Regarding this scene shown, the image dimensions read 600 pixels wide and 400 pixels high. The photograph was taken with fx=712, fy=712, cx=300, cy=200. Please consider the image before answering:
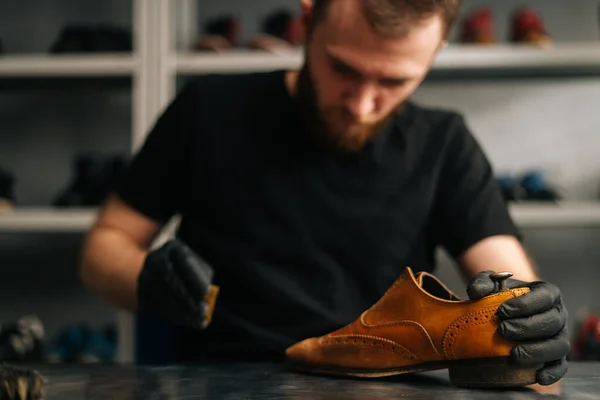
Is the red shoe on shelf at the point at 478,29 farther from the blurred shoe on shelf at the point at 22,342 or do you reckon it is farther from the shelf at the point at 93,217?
the blurred shoe on shelf at the point at 22,342

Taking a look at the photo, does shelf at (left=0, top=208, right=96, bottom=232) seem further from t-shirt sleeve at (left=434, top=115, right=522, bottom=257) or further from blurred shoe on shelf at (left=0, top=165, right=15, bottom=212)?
t-shirt sleeve at (left=434, top=115, right=522, bottom=257)

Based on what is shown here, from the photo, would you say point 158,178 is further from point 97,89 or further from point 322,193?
Answer: point 97,89

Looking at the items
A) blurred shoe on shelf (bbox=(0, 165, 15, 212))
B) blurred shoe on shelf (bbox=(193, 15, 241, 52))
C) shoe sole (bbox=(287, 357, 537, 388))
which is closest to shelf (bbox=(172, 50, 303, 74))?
blurred shoe on shelf (bbox=(193, 15, 241, 52))

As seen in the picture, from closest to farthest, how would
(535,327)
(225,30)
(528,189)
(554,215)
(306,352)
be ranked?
(535,327), (306,352), (554,215), (528,189), (225,30)

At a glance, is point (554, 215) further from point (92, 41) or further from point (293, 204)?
point (92, 41)

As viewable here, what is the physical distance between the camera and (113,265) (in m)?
1.20

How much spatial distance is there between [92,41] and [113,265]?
3.79 ft

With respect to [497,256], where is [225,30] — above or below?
above

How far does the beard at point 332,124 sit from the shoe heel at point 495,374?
0.49 metres

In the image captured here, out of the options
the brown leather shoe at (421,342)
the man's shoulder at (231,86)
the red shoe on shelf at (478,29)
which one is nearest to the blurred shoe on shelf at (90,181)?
the man's shoulder at (231,86)

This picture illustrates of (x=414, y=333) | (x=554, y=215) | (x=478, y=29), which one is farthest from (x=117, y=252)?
(x=478, y=29)

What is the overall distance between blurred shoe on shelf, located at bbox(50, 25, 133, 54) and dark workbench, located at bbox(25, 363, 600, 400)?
1.37 metres

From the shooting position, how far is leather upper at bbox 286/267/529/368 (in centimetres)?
77

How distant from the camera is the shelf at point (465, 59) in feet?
6.64
